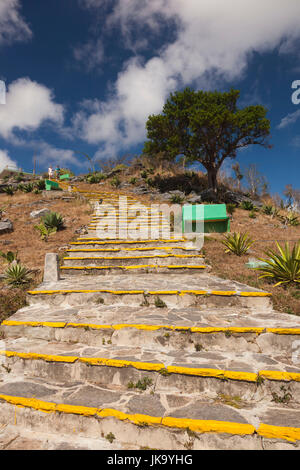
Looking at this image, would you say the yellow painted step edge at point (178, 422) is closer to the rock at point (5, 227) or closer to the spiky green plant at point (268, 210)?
the rock at point (5, 227)

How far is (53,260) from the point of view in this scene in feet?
16.3

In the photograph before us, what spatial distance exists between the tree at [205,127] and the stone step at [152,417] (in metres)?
15.7

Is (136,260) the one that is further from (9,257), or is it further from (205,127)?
(205,127)

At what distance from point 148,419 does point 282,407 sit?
4.47 feet

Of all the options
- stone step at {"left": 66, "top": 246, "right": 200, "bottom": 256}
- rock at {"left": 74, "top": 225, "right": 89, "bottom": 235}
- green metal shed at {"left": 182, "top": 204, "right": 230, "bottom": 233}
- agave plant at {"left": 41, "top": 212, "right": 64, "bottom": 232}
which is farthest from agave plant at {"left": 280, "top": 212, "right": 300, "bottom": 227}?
agave plant at {"left": 41, "top": 212, "right": 64, "bottom": 232}

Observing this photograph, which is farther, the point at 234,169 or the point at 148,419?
the point at 234,169

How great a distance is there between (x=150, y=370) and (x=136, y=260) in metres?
3.52

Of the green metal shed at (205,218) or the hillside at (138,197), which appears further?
the green metal shed at (205,218)

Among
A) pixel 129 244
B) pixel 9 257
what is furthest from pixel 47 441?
pixel 9 257

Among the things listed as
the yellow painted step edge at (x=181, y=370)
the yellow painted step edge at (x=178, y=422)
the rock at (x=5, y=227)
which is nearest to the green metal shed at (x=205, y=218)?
the yellow painted step edge at (x=181, y=370)

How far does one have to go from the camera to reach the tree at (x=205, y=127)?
1487cm

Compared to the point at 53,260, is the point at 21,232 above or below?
above
